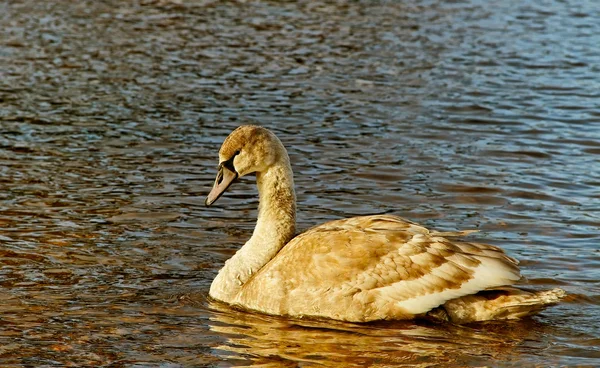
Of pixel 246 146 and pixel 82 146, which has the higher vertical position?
pixel 246 146

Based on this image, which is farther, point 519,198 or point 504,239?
point 519,198

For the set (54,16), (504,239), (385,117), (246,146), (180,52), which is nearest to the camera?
(246,146)

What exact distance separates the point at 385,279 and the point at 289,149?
533 cm

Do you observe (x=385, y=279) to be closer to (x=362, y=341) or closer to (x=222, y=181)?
(x=362, y=341)

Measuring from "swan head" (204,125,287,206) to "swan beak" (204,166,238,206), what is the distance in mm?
48

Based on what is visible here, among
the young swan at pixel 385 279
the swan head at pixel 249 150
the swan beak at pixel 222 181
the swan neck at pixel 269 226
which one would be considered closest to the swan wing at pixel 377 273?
the young swan at pixel 385 279

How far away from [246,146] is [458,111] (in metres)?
6.93

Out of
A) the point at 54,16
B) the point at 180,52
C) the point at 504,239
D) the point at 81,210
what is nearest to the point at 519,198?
the point at 504,239

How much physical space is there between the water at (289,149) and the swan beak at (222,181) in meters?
0.75

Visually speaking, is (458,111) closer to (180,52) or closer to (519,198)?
(519,198)

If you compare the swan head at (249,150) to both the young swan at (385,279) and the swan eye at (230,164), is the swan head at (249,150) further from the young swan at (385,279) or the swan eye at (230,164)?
the young swan at (385,279)

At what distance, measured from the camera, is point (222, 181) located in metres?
8.92

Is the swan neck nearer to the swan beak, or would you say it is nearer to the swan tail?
the swan beak

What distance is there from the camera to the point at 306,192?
1165 centimetres
